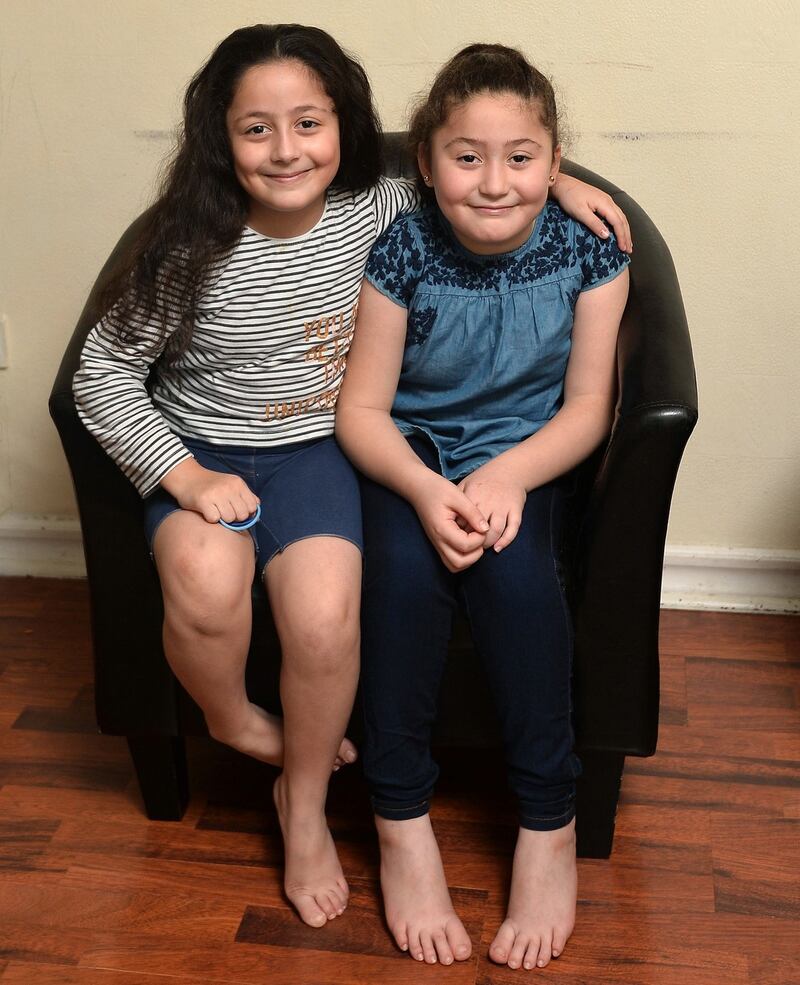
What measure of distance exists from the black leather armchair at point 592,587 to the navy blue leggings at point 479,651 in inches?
1.7

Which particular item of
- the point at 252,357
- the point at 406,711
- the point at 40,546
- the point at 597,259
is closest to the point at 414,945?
the point at 406,711

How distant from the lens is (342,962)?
1.33 metres

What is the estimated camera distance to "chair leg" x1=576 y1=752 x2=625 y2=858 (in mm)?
1419

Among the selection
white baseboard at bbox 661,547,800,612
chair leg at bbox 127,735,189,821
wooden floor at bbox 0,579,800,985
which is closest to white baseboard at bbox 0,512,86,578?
wooden floor at bbox 0,579,800,985

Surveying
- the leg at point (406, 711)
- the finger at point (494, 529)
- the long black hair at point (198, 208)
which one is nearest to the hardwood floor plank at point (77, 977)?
the leg at point (406, 711)

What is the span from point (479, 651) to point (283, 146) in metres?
0.60

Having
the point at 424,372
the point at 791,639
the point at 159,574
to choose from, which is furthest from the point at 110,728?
the point at 791,639

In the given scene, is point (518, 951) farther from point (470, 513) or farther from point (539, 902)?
point (470, 513)

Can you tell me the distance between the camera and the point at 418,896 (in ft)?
4.45

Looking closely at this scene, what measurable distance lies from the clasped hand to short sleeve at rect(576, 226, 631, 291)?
0.88ft

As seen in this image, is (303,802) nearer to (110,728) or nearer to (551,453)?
(110,728)

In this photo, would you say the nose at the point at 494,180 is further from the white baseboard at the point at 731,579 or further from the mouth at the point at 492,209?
the white baseboard at the point at 731,579

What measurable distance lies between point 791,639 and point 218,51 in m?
1.31

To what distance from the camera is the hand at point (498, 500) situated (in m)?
1.31
